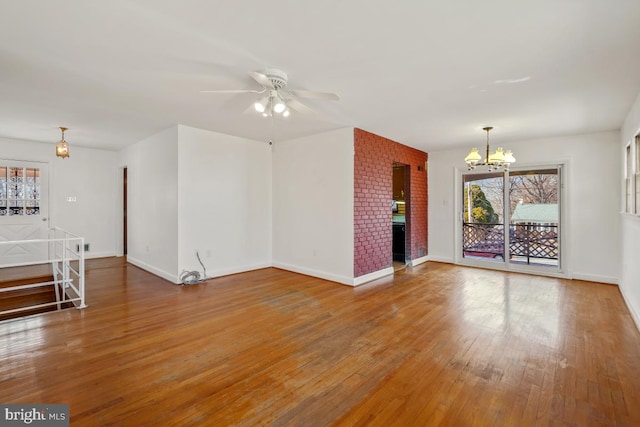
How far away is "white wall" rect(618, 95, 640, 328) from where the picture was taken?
344cm

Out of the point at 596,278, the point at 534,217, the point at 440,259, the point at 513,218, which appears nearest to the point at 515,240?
the point at 513,218

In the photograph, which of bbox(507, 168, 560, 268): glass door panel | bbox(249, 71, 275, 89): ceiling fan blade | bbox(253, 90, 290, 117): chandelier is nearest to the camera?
bbox(249, 71, 275, 89): ceiling fan blade

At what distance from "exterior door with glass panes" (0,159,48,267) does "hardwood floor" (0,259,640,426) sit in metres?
3.41

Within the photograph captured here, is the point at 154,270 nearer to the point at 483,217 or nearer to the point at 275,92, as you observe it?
the point at 275,92

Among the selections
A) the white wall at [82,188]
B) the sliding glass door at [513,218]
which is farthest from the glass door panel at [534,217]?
the white wall at [82,188]

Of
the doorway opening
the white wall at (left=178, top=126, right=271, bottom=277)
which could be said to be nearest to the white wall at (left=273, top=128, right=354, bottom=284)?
the white wall at (left=178, top=126, right=271, bottom=277)

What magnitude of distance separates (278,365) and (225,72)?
267 cm

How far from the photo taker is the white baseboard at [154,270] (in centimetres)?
494

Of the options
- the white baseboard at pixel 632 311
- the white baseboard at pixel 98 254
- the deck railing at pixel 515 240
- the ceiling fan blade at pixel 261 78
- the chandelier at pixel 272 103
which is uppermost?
the ceiling fan blade at pixel 261 78

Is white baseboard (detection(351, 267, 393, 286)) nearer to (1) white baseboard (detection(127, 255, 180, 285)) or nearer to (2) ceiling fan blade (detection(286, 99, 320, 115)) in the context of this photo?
(2) ceiling fan blade (detection(286, 99, 320, 115))

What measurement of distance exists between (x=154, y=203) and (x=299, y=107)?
3.48 meters

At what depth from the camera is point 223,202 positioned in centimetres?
545

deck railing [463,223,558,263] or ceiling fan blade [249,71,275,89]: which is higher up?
ceiling fan blade [249,71,275,89]

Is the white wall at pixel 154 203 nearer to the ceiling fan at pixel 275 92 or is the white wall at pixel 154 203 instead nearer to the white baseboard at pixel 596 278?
the ceiling fan at pixel 275 92
